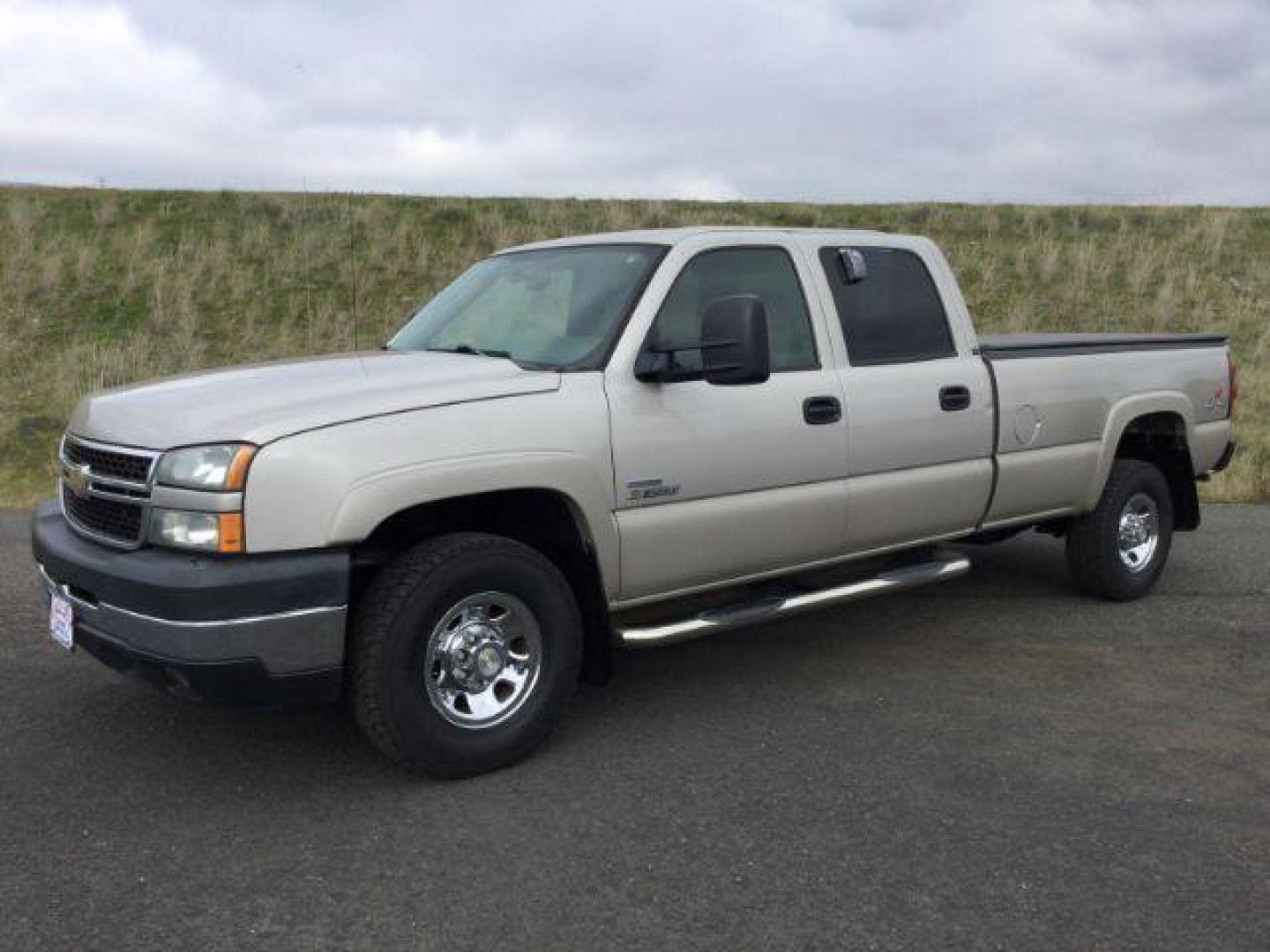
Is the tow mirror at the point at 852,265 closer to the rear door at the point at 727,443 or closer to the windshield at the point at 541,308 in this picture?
the rear door at the point at 727,443

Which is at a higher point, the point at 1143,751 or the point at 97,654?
the point at 97,654

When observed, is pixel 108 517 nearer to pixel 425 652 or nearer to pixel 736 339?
pixel 425 652

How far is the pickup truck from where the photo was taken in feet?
11.7

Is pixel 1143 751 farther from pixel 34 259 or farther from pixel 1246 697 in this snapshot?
pixel 34 259

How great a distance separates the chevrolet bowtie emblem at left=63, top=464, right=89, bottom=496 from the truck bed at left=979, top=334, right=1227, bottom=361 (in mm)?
3846

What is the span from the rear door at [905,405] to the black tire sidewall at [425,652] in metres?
1.44

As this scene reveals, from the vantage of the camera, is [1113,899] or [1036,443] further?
[1036,443]

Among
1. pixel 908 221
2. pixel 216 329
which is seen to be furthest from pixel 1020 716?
pixel 908 221

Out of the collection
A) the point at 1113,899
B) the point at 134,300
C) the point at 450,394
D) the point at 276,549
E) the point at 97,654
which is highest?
the point at 134,300

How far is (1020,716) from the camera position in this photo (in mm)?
4602

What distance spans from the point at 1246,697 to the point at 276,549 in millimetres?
3832

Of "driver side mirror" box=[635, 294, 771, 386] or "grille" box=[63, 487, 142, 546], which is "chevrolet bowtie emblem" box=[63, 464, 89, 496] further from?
"driver side mirror" box=[635, 294, 771, 386]

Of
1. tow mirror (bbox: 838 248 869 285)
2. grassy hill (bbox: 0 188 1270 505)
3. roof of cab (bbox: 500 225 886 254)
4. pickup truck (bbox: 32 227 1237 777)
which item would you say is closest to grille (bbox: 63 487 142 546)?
pickup truck (bbox: 32 227 1237 777)

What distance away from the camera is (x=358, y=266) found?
70.6 feet
